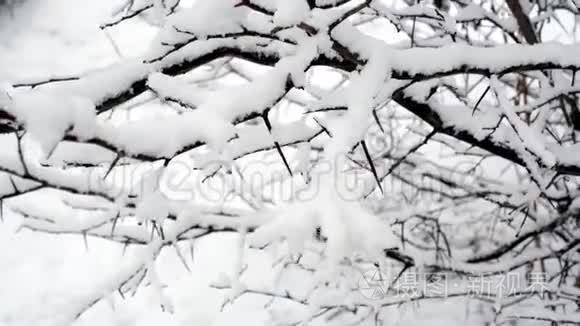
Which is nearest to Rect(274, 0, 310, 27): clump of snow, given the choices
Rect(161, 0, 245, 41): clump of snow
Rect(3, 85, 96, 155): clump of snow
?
Rect(161, 0, 245, 41): clump of snow

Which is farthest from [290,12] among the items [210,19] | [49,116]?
[49,116]

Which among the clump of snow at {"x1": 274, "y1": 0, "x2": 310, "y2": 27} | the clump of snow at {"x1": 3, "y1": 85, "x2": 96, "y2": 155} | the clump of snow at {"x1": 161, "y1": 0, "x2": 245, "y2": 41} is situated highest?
the clump of snow at {"x1": 274, "y1": 0, "x2": 310, "y2": 27}

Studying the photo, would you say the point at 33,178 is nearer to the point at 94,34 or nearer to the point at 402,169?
the point at 402,169

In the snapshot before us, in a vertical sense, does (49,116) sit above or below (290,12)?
below

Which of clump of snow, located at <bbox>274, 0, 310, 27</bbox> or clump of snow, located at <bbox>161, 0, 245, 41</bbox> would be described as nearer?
clump of snow, located at <bbox>274, 0, 310, 27</bbox>

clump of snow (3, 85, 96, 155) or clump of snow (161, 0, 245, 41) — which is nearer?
clump of snow (3, 85, 96, 155)

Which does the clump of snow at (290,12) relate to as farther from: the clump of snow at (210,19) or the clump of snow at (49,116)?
the clump of snow at (49,116)

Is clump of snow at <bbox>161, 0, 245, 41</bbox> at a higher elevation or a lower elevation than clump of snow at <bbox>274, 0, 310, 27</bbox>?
lower

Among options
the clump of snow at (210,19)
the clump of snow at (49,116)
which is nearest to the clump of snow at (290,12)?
the clump of snow at (210,19)

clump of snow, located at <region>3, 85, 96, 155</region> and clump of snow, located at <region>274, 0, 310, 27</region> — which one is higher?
clump of snow, located at <region>274, 0, 310, 27</region>

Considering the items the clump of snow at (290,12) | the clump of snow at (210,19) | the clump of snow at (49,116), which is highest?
the clump of snow at (290,12)

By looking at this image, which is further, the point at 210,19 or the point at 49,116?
the point at 210,19

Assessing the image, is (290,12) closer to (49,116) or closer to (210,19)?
(210,19)

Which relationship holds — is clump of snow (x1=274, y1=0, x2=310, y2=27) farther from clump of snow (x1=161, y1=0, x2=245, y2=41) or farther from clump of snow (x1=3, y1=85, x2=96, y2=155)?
clump of snow (x1=3, y1=85, x2=96, y2=155)
